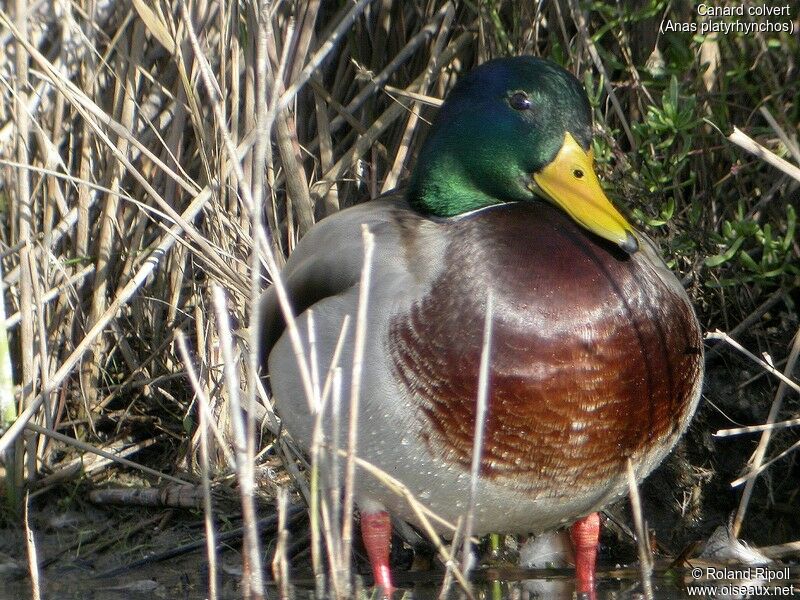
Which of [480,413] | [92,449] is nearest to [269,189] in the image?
[92,449]

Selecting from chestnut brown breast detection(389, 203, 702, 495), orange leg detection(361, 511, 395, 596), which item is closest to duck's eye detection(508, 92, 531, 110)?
chestnut brown breast detection(389, 203, 702, 495)

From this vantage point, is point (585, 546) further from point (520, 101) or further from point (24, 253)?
point (24, 253)

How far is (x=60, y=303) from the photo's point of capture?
3676 millimetres

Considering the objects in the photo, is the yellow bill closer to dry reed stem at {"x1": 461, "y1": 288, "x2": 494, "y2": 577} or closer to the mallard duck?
the mallard duck

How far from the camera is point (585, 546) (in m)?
2.98

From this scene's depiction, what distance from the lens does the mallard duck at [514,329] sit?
2477 millimetres

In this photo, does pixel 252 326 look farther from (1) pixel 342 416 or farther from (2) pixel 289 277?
(2) pixel 289 277

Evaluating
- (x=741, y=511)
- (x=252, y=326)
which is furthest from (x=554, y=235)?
(x=741, y=511)

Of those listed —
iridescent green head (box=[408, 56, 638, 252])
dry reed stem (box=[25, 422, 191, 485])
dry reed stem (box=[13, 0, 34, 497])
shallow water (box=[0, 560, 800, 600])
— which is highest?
iridescent green head (box=[408, 56, 638, 252])

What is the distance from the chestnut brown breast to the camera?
2.46 meters

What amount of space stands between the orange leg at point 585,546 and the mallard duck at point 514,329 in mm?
156

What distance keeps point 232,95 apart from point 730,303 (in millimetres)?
1636

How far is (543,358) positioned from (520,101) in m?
0.63

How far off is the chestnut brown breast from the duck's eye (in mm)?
289
